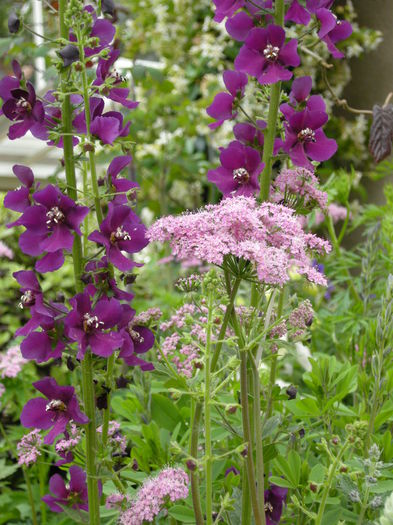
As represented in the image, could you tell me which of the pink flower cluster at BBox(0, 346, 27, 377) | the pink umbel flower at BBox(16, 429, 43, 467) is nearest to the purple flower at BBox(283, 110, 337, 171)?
the pink umbel flower at BBox(16, 429, 43, 467)

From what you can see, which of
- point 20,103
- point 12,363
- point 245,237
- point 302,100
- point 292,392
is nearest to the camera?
point 245,237

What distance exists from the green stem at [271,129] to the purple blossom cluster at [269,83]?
0.05 feet

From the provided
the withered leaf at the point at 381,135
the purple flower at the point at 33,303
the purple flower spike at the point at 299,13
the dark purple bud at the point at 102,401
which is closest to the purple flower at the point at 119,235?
the purple flower at the point at 33,303

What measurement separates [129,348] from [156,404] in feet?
1.85

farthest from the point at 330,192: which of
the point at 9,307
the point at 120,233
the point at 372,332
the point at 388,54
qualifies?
the point at 9,307

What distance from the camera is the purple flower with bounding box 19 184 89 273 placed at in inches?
41.8

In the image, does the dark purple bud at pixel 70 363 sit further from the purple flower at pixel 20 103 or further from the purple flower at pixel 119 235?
the purple flower at pixel 20 103

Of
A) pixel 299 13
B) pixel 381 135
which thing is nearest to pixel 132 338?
pixel 299 13

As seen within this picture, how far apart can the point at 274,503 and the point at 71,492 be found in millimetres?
390

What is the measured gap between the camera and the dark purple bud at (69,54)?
1050 mm

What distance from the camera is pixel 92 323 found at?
1.04m

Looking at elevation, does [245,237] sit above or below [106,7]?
below

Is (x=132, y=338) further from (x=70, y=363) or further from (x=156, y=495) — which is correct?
(x=156, y=495)

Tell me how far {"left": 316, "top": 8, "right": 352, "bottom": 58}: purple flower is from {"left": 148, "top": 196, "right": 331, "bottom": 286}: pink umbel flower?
35 centimetres
